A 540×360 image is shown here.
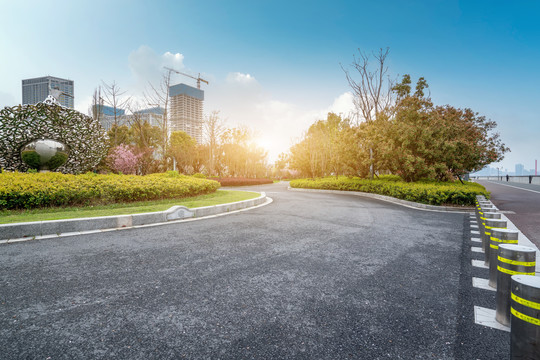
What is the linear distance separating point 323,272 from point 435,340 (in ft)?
5.29

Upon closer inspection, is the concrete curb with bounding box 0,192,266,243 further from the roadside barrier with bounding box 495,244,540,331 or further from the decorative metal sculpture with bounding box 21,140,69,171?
the decorative metal sculpture with bounding box 21,140,69,171

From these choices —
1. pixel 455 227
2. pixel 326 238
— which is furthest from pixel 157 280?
pixel 455 227

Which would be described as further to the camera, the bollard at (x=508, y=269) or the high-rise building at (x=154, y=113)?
the high-rise building at (x=154, y=113)

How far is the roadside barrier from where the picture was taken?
2.47 meters

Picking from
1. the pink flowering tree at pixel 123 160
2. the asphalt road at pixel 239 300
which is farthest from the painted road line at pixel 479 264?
the pink flowering tree at pixel 123 160

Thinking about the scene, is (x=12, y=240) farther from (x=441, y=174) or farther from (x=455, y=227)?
(x=441, y=174)

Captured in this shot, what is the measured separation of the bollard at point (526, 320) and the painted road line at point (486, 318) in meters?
0.90

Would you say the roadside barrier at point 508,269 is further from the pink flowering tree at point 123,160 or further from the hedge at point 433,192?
the pink flowering tree at point 123,160

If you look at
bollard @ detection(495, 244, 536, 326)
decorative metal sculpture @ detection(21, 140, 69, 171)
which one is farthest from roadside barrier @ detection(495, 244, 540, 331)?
decorative metal sculpture @ detection(21, 140, 69, 171)

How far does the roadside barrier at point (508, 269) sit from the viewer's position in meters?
2.47

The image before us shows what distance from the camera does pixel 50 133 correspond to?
11188 mm

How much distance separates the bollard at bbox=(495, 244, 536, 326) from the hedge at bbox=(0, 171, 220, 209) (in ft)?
32.5

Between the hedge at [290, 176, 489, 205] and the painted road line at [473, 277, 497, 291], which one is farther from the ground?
the hedge at [290, 176, 489, 205]

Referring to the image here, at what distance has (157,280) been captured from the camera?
11.1 ft
